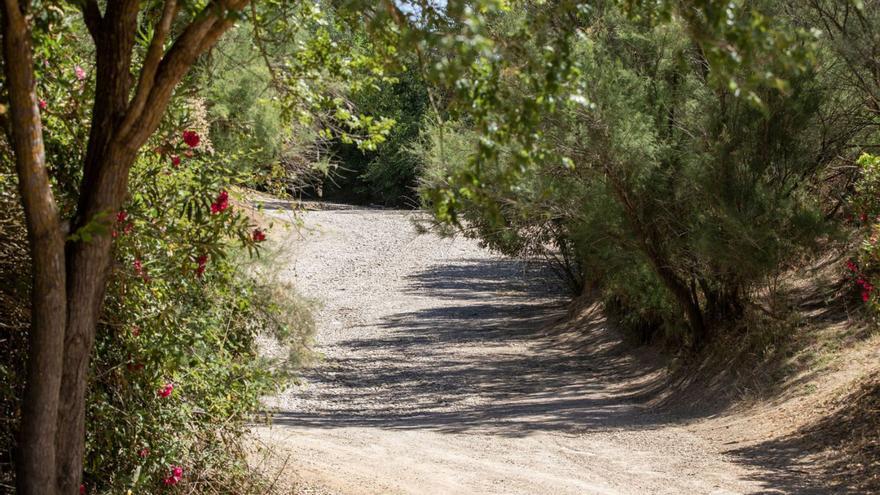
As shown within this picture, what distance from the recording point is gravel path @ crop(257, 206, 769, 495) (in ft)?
30.8

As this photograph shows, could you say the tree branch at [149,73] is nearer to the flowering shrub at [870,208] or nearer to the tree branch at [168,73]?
the tree branch at [168,73]

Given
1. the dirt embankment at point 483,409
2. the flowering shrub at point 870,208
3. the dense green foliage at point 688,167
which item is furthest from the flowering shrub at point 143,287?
the flowering shrub at point 870,208

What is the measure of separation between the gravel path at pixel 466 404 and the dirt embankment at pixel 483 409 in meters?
0.03

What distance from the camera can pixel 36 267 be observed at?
4598 mm

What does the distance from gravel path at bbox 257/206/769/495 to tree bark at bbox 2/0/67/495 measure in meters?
2.28

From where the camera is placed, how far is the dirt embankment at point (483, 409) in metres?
9.41

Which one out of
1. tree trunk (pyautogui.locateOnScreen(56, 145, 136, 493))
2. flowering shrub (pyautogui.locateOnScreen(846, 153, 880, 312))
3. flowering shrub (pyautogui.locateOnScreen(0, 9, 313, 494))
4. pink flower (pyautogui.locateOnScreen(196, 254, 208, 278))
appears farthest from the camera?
flowering shrub (pyautogui.locateOnScreen(846, 153, 880, 312))

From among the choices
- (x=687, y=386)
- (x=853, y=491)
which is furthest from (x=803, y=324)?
(x=853, y=491)

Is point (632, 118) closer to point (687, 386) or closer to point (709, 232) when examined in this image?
point (709, 232)

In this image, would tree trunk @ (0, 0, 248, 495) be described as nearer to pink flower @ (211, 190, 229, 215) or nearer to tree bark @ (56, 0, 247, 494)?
tree bark @ (56, 0, 247, 494)

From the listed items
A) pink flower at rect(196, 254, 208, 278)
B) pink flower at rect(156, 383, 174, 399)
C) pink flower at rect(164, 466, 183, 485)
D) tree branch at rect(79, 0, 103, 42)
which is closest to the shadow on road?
pink flower at rect(164, 466, 183, 485)

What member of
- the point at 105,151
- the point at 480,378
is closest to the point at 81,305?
the point at 105,151

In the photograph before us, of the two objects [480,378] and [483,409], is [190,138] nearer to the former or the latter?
[483,409]

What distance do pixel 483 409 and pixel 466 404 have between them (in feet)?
2.39
